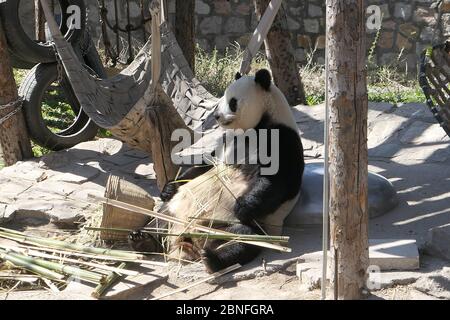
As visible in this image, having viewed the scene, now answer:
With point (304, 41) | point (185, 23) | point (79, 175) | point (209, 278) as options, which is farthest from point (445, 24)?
point (209, 278)

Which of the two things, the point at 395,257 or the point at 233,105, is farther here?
the point at 233,105

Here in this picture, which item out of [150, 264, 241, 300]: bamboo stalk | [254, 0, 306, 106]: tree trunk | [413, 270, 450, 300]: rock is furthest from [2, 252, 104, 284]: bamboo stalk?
[254, 0, 306, 106]: tree trunk

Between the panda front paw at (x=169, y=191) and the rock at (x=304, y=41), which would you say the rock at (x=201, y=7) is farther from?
the panda front paw at (x=169, y=191)

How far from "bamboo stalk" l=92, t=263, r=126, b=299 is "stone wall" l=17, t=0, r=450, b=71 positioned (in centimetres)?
552

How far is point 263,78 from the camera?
405 centimetres

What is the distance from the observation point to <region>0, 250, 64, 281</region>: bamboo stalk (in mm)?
3599

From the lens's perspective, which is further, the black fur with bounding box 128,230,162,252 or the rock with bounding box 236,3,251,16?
the rock with bounding box 236,3,251,16

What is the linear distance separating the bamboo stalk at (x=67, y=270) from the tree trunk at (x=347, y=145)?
1141mm

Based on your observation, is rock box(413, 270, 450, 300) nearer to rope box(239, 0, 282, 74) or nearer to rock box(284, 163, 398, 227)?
rock box(284, 163, 398, 227)

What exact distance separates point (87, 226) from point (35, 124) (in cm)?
191

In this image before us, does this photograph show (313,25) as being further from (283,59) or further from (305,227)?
(305,227)

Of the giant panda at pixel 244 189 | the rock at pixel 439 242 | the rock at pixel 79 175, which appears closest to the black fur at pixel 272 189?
the giant panda at pixel 244 189

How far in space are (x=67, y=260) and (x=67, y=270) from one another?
0.12 metres

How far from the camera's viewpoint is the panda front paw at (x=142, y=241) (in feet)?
12.9
